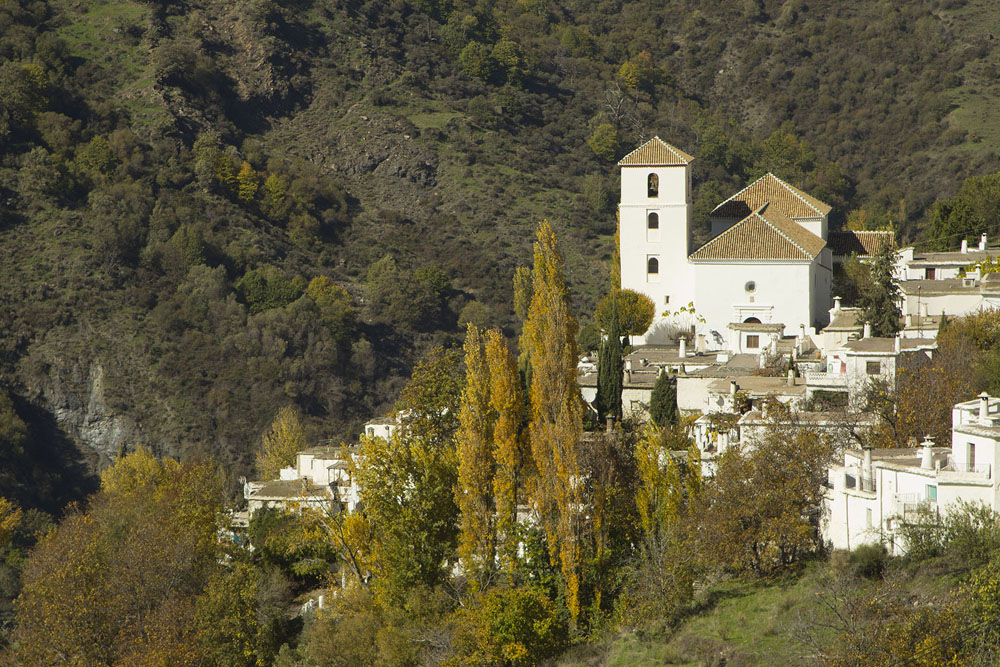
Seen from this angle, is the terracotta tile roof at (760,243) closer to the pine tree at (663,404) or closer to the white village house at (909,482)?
the pine tree at (663,404)

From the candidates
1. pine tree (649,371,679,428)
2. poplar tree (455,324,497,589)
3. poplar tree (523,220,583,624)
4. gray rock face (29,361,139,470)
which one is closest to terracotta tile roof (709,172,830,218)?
pine tree (649,371,679,428)

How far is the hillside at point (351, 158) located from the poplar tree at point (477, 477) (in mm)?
30817

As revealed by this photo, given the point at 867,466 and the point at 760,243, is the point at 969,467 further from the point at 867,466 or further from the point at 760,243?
the point at 760,243

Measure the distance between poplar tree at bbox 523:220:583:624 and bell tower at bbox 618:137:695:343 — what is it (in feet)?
46.1

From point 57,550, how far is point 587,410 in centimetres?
1270

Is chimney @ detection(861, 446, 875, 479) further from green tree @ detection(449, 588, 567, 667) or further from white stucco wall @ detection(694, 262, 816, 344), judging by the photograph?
white stucco wall @ detection(694, 262, 816, 344)

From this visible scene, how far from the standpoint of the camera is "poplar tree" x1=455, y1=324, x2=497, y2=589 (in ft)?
91.3

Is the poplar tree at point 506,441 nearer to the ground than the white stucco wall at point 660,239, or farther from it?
nearer to the ground

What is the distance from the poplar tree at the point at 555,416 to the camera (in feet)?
88.5

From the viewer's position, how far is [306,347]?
228 ft

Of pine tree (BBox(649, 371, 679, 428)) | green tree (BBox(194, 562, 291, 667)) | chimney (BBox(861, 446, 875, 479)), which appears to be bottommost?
green tree (BBox(194, 562, 291, 667))

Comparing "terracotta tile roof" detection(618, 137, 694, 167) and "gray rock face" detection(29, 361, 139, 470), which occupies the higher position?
"terracotta tile roof" detection(618, 137, 694, 167)

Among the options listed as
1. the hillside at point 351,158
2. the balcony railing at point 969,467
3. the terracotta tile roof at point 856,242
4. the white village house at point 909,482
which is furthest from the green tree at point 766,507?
the hillside at point 351,158

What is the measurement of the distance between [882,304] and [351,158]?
58.5 metres
